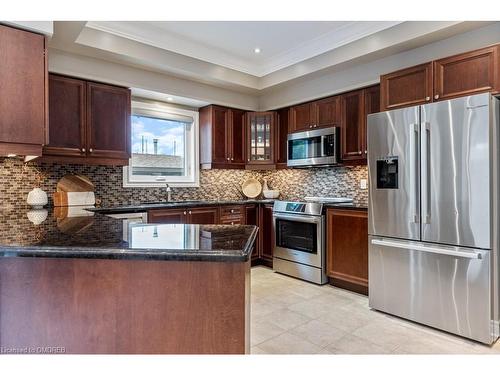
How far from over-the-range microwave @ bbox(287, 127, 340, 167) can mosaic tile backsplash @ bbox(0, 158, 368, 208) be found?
15.2 inches

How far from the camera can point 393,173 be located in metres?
2.80

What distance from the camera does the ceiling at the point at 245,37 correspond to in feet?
10.5

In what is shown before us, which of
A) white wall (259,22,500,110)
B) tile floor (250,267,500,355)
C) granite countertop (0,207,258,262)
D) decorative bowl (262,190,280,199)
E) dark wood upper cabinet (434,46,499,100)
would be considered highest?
white wall (259,22,500,110)

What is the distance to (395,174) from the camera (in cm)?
279

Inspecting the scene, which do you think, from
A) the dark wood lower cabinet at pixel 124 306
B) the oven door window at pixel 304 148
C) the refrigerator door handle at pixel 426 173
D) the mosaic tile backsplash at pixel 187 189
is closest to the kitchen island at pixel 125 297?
the dark wood lower cabinet at pixel 124 306

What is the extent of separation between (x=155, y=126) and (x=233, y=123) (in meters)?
1.09

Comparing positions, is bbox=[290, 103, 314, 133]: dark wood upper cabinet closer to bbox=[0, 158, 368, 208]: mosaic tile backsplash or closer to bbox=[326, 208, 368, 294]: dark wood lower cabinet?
bbox=[0, 158, 368, 208]: mosaic tile backsplash

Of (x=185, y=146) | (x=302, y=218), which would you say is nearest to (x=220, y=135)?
(x=185, y=146)

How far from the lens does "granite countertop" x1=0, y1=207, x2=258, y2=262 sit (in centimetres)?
116

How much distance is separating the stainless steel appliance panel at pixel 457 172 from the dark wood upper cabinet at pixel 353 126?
101 cm

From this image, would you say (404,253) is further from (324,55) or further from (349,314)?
(324,55)

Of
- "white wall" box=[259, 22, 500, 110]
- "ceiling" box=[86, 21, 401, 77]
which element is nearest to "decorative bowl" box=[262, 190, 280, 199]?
"white wall" box=[259, 22, 500, 110]
